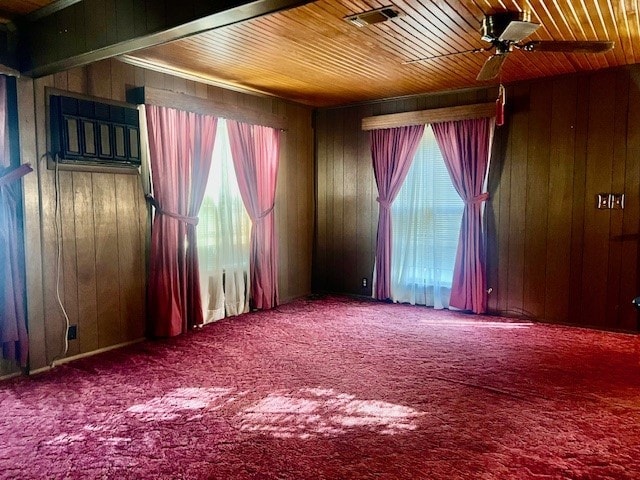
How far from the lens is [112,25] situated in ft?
9.56

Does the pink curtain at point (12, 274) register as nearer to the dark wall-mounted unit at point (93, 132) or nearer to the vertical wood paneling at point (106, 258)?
the dark wall-mounted unit at point (93, 132)

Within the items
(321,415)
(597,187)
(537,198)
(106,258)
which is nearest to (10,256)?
(106,258)

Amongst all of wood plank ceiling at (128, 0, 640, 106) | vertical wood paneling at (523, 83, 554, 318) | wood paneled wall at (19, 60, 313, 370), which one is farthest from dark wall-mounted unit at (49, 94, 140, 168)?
vertical wood paneling at (523, 83, 554, 318)

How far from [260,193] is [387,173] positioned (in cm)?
154

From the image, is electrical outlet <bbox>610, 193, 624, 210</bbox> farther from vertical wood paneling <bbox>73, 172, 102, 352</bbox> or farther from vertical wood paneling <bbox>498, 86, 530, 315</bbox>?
vertical wood paneling <bbox>73, 172, 102, 352</bbox>

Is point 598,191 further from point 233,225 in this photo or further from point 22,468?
point 22,468

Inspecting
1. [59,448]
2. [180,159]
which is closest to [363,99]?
[180,159]

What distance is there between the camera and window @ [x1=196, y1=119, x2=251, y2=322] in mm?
4992

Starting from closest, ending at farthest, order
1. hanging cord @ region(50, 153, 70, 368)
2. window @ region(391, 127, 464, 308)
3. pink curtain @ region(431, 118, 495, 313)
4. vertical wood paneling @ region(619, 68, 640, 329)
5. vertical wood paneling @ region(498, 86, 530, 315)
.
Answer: hanging cord @ region(50, 153, 70, 368)
vertical wood paneling @ region(619, 68, 640, 329)
vertical wood paneling @ region(498, 86, 530, 315)
pink curtain @ region(431, 118, 495, 313)
window @ region(391, 127, 464, 308)

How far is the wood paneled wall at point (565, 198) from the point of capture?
4598mm

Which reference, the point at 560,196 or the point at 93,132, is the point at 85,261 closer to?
the point at 93,132

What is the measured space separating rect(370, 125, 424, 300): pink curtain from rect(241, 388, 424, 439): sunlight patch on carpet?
290 cm

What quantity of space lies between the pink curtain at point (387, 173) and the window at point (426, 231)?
8 centimetres

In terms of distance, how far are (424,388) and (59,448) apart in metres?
2.18
